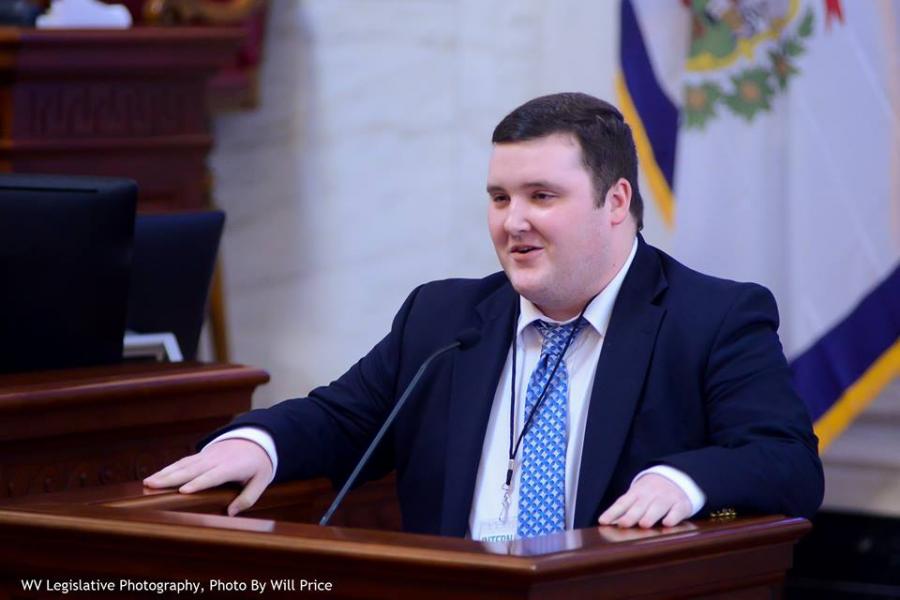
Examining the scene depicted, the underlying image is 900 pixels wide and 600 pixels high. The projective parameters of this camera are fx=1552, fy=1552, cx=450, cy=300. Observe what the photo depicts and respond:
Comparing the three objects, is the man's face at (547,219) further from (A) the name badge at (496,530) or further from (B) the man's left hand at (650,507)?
(B) the man's left hand at (650,507)

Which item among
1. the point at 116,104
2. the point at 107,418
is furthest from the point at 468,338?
the point at 116,104

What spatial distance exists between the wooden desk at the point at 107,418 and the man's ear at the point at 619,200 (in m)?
0.76

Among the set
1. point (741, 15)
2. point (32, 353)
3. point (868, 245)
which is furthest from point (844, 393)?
point (32, 353)

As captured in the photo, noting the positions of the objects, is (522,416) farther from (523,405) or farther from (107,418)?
(107,418)

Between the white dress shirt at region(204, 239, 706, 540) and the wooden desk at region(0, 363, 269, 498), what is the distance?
309 mm

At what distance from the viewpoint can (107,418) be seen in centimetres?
271

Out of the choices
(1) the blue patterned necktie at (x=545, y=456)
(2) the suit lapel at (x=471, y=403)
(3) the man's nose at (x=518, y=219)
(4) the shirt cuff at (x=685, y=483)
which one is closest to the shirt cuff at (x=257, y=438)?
(2) the suit lapel at (x=471, y=403)

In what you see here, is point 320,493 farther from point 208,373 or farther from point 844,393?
point 844,393

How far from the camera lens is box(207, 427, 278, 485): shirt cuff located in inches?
96.7

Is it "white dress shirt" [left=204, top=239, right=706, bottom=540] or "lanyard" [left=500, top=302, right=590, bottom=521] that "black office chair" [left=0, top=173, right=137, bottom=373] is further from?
"lanyard" [left=500, top=302, right=590, bottom=521]

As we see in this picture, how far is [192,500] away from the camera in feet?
7.41

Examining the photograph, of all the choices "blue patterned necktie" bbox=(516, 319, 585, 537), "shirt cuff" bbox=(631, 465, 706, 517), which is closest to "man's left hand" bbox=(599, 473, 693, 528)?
"shirt cuff" bbox=(631, 465, 706, 517)

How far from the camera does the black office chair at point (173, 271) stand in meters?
3.08

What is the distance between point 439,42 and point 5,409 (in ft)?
11.6
